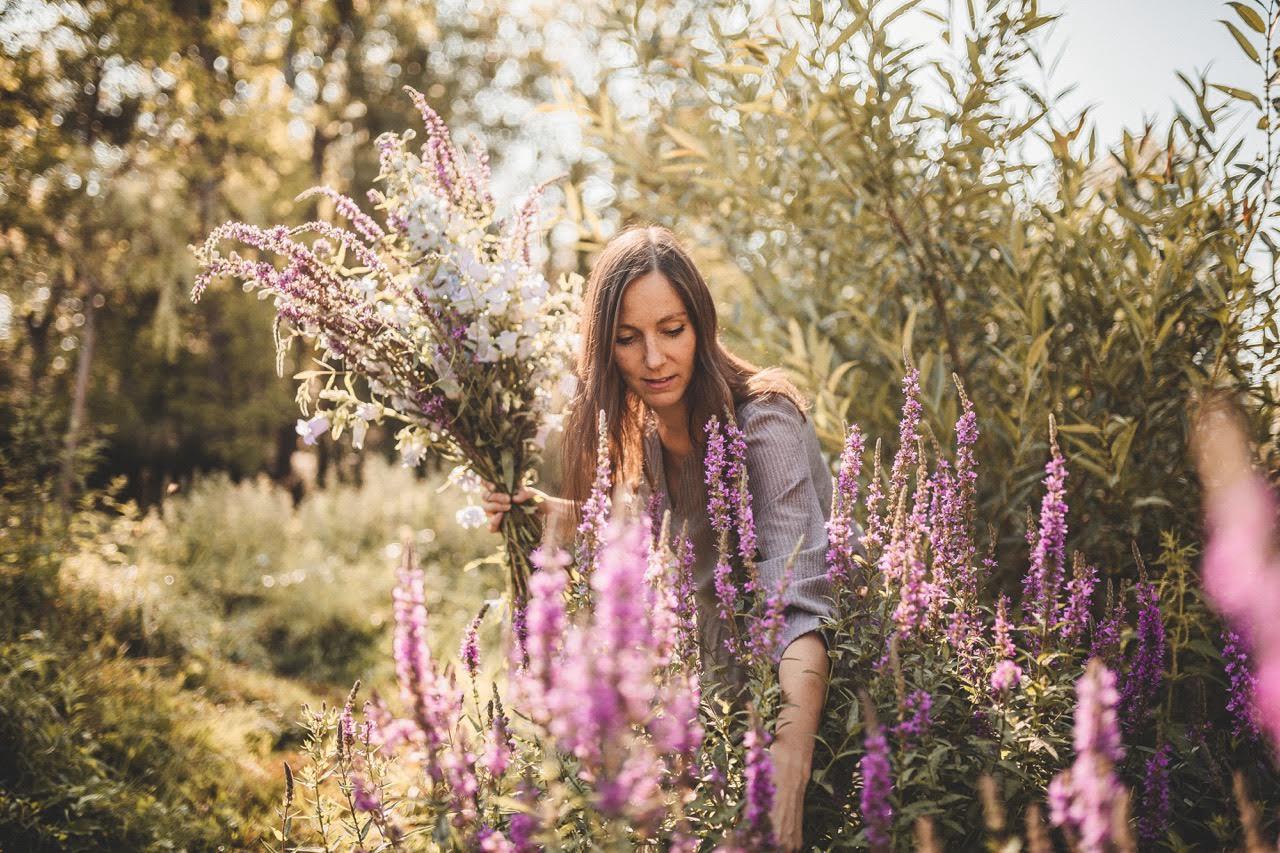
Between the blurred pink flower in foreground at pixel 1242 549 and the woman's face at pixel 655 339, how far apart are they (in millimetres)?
1504

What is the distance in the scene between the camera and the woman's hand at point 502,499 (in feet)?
7.25

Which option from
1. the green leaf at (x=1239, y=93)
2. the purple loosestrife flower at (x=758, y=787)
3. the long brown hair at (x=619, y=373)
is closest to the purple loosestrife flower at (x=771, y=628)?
the purple loosestrife flower at (x=758, y=787)

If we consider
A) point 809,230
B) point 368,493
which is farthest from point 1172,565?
point 368,493

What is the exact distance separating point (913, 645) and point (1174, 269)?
4.82ft

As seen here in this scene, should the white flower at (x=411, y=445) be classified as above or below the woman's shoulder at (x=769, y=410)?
below

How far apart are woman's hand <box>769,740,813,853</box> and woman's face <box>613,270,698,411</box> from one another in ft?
3.67

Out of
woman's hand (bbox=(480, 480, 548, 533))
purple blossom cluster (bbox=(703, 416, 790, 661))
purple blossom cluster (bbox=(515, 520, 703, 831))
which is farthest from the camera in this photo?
woman's hand (bbox=(480, 480, 548, 533))

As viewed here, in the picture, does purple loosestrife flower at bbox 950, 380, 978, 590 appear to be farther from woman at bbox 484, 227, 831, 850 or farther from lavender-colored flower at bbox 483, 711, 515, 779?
lavender-colored flower at bbox 483, 711, 515, 779

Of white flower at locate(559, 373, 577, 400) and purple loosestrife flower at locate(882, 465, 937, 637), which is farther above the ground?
white flower at locate(559, 373, 577, 400)

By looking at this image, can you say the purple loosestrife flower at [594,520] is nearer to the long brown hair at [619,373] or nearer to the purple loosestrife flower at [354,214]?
the long brown hair at [619,373]

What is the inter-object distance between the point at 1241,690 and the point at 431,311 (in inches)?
86.2

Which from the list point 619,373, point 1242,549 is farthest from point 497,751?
point 1242,549


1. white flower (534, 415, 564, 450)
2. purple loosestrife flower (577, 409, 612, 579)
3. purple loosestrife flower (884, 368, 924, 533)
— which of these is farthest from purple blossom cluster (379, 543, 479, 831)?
white flower (534, 415, 564, 450)

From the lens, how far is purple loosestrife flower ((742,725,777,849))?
1188mm
